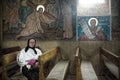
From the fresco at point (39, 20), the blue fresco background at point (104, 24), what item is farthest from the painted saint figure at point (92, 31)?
the fresco at point (39, 20)

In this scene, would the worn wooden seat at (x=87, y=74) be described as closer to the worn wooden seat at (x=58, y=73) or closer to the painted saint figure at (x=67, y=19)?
the worn wooden seat at (x=58, y=73)

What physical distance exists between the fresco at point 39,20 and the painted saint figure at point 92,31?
0.38 meters

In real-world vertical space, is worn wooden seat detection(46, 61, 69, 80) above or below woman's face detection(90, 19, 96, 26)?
below

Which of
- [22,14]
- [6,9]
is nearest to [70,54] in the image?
[22,14]

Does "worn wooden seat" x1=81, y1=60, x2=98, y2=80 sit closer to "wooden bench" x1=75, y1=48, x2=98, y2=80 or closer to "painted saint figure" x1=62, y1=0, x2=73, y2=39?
"wooden bench" x1=75, y1=48, x2=98, y2=80

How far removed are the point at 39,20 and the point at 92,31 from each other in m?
2.03

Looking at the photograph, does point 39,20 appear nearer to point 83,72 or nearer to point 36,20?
point 36,20

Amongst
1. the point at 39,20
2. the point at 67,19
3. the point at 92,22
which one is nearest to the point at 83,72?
the point at 92,22

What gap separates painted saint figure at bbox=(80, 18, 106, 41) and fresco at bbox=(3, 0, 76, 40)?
1.23 ft

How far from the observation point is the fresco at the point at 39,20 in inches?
317

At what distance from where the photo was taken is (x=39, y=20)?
8.17m

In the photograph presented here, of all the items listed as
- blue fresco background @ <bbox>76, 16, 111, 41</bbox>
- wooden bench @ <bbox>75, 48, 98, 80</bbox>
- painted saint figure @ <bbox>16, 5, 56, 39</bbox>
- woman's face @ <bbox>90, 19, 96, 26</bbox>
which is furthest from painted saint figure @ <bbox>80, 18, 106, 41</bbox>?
wooden bench @ <bbox>75, 48, 98, 80</bbox>

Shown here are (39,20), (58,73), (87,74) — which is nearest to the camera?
(87,74)

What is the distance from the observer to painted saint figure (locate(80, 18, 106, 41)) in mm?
7900
